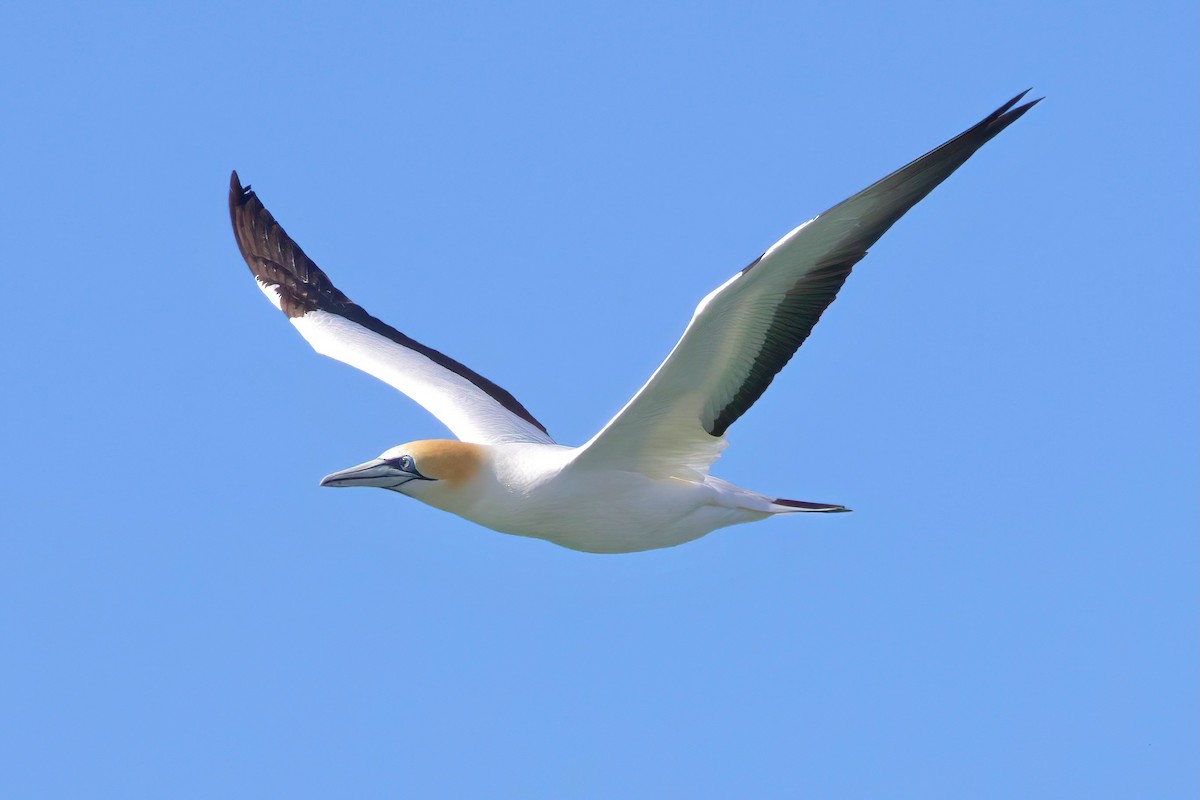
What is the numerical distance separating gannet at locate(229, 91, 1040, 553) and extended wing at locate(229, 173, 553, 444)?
0.14 ft

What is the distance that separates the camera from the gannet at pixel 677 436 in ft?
28.8

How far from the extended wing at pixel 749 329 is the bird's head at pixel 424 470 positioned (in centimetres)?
73

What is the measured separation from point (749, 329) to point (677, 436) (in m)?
1.15

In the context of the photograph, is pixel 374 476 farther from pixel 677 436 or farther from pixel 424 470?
pixel 677 436

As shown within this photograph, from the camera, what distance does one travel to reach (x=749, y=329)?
9312mm

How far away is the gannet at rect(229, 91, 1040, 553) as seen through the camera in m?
8.77

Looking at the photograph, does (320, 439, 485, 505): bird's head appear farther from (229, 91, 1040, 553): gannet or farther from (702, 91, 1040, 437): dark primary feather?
(702, 91, 1040, 437): dark primary feather

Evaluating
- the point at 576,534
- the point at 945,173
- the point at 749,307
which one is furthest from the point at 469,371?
the point at 945,173

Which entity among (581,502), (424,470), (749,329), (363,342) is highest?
(363,342)

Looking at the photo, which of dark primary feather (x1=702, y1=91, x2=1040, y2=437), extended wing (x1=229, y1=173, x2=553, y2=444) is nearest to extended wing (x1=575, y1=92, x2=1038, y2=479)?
dark primary feather (x1=702, y1=91, x2=1040, y2=437)

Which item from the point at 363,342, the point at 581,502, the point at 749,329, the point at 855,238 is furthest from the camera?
the point at 363,342

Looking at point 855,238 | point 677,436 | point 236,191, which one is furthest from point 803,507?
point 236,191

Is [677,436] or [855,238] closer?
[855,238]

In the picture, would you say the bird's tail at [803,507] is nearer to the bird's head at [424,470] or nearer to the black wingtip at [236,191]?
the bird's head at [424,470]
